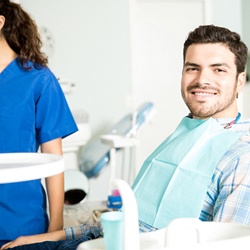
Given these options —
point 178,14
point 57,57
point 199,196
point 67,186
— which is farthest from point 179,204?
point 178,14

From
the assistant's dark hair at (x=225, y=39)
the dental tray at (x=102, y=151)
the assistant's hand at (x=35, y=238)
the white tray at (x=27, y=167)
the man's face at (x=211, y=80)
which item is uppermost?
the assistant's dark hair at (x=225, y=39)

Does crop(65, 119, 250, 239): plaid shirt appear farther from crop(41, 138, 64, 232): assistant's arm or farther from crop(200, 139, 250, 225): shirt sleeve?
crop(41, 138, 64, 232): assistant's arm

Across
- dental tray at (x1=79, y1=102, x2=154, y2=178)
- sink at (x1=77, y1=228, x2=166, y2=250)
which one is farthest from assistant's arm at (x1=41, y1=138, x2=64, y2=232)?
dental tray at (x1=79, y1=102, x2=154, y2=178)

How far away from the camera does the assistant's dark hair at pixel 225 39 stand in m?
1.27

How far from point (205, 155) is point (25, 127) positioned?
543 mm

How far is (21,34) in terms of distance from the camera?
52.6 inches

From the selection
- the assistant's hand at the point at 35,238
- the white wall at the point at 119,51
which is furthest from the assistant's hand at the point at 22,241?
the white wall at the point at 119,51

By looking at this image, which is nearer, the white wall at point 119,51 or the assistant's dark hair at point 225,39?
the assistant's dark hair at point 225,39

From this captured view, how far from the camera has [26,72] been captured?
4.39 ft

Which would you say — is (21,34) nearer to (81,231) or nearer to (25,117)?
(25,117)

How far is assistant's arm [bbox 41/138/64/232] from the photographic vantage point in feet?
4.42

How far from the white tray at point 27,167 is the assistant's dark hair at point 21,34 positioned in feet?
1.69

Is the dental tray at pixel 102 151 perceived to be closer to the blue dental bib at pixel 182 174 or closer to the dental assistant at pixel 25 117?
the dental assistant at pixel 25 117

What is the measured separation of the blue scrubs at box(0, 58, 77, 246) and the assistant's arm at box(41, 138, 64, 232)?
2 cm
